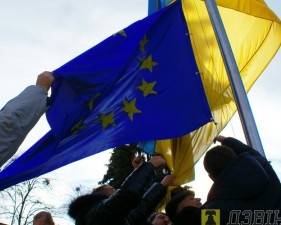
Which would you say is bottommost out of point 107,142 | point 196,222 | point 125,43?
point 196,222

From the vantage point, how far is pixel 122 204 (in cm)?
274

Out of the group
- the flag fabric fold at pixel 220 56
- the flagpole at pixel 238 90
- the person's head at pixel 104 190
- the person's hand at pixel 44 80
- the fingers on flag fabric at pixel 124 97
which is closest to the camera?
the person's hand at pixel 44 80

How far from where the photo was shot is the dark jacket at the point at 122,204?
274cm

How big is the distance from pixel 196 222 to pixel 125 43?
3.12 m

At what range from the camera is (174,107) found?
489 cm

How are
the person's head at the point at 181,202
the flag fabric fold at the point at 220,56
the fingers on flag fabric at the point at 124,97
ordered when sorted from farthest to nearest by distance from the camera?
the flag fabric fold at the point at 220,56
the fingers on flag fabric at the point at 124,97
the person's head at the point at 181,202

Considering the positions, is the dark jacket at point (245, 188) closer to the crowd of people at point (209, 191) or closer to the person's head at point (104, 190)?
the crowd of people at point (209, 191)

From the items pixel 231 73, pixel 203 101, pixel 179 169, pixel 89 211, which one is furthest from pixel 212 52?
pixel 89 211

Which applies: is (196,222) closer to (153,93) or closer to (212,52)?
(153,93)

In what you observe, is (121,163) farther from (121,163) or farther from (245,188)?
(245,188)

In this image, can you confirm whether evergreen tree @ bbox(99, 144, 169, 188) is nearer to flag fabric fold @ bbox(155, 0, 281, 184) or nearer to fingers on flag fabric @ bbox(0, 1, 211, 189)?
flag fabric fold @ bbox(155, 0, 281, 184)

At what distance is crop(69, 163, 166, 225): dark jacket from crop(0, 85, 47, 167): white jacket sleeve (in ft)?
2.97
